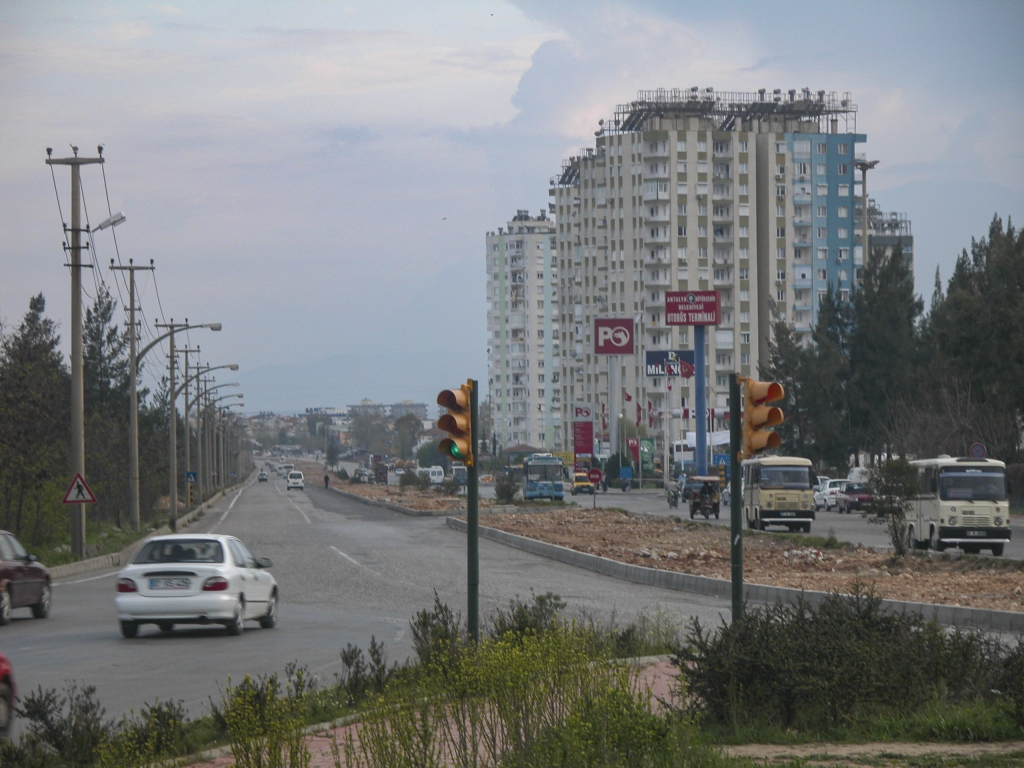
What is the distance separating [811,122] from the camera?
151 metres

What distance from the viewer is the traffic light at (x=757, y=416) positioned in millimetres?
11641

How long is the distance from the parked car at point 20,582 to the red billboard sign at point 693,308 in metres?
61.6

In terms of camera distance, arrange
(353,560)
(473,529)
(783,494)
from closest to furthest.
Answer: (473,529) → (353,560) → (783,494)

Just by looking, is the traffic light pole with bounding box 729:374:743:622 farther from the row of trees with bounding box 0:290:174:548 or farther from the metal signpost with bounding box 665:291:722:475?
the metal signpost with bounding box 665:291:722:475

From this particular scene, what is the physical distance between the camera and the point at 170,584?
1761 centimetres

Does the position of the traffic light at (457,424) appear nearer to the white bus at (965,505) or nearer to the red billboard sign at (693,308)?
the white bus at (965,505)

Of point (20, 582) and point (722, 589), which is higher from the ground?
point (20, 582)

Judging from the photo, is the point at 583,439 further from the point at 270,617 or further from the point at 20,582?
the point at 270,617

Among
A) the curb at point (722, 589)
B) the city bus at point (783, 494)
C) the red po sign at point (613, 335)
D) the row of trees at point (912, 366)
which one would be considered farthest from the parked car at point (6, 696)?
the red po sign at point (613, 335)

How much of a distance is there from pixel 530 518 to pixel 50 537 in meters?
21.2

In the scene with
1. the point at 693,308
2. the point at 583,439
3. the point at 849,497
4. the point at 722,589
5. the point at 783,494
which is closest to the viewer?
the point at 722,589

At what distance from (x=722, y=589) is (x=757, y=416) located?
12.4 meters

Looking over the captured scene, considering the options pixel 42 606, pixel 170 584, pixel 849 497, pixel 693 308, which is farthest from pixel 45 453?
pixel 693 308

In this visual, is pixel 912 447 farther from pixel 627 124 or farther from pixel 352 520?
pixel 627 124
